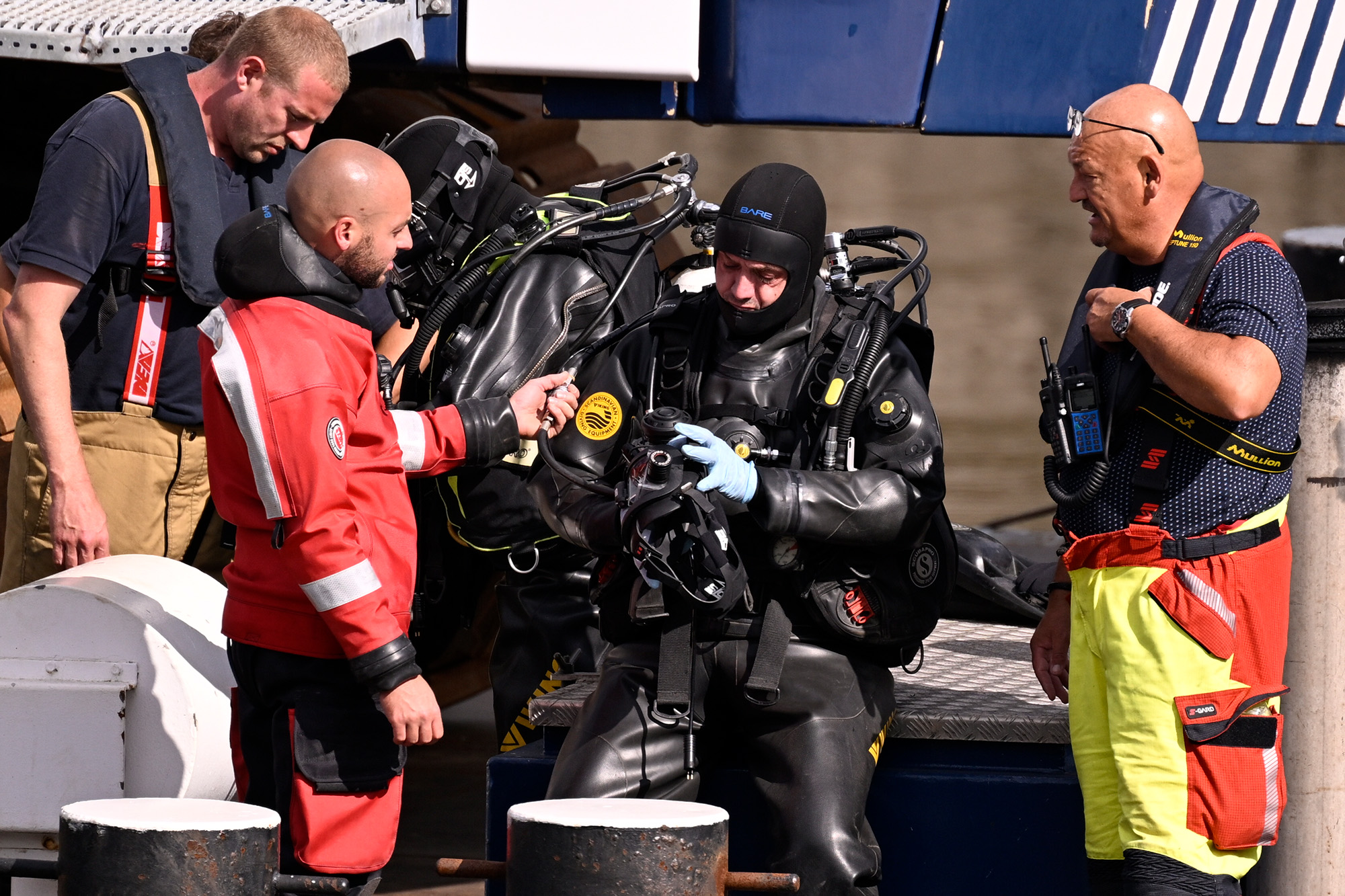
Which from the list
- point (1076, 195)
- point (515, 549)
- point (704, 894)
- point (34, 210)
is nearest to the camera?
point (704, 894)

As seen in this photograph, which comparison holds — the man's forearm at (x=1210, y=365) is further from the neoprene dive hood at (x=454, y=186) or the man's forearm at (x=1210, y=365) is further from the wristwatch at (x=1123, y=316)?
the neoprene dive hood at (x=454, y=186)

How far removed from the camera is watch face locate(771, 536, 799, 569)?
294 cm

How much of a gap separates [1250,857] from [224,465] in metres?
1.88

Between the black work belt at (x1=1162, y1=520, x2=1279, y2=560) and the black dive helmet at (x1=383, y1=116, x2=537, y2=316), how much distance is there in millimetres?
1966

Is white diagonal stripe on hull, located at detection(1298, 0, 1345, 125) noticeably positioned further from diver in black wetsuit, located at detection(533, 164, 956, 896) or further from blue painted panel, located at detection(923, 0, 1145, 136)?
diver in black wetsuit, located at detection(533, 164, 956, 896)

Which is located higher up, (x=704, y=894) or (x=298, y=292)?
(x=298, y=292)

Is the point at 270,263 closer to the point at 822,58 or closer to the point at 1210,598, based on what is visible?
the point at 1210,598

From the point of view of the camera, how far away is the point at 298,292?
99.8 inches

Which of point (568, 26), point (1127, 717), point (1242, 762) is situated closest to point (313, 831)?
point (1127, 717)

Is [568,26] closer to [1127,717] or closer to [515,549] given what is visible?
[515,549]

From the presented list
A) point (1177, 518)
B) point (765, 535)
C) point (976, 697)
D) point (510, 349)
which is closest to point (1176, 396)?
point (1177, 518)

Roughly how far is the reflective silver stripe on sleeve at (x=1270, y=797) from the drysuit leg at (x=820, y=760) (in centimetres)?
68

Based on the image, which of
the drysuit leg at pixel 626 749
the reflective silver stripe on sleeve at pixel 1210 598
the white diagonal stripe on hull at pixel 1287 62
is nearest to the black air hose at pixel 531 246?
the drysuit leg at pixel 626 749

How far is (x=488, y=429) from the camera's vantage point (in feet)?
9.41
